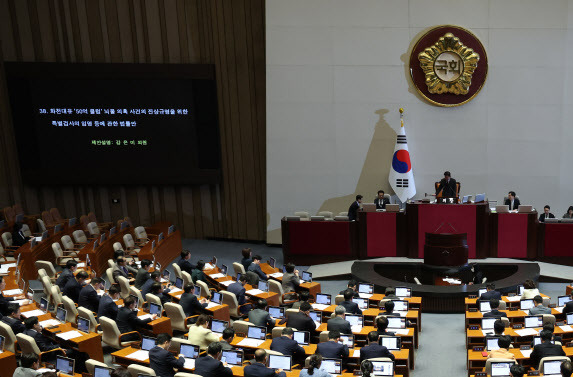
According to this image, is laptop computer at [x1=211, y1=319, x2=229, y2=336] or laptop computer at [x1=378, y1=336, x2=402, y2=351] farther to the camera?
laptop computer at [x1=211, y1=319, x2=229, y2=336]

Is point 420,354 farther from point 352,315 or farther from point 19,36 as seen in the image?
point 19,36

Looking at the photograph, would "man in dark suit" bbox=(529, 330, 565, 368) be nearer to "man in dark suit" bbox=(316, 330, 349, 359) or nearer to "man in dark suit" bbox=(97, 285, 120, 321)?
"man in dark suit" bbox=(316, 330, 349, 359)

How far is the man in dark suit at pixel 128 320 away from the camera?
30.4 feet

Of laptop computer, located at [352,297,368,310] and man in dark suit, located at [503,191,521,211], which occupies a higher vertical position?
man in dark suit, located at [503,191,521,211]

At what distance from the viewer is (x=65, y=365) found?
757 centimetres

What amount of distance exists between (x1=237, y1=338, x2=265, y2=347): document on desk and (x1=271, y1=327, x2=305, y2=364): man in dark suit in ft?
1.99

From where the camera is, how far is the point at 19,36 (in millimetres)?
16641

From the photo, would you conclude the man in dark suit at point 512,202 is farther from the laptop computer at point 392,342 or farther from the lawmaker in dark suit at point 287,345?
the lawmaker in dark suit at point 287,345

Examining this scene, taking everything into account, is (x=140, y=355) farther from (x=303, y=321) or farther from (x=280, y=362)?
(x=303, y=321)

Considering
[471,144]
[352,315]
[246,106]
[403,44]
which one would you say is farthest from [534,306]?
[246,106]

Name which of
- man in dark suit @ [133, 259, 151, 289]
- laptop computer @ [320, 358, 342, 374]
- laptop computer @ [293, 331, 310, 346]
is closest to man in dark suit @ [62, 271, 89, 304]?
man in dark suit @ [133, 259, 151, 289]

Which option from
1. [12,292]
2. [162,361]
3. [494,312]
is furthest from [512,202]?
[12,292]

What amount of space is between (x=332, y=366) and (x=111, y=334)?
336 centimetres

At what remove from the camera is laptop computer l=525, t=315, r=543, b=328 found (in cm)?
904
